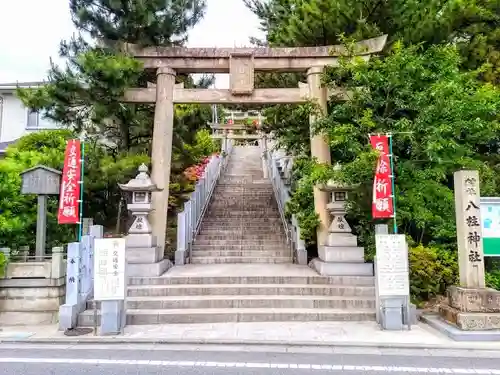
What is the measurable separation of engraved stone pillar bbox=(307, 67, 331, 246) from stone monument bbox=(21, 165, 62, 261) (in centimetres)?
617

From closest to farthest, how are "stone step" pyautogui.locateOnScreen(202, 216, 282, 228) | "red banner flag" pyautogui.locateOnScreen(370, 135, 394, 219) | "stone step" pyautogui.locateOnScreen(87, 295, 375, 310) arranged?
"stone step" pyautogui.locateOnScreen(87, 295, 375, 310) → "red banner flag" pyautogui.locateOnScreen(370, 135, 394, 219) → "stone step" pyautogui.locateOnScreen(202, 216, 282, 228)

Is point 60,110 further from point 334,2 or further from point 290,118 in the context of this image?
point 334,2

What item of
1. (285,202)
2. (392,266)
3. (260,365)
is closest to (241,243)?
(285,202)

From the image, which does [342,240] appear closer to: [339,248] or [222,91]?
[339,248]

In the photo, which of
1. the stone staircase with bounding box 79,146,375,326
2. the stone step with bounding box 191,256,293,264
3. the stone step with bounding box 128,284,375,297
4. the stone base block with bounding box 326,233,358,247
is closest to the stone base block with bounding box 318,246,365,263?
the stone base block with bounding box 326,233,358,247

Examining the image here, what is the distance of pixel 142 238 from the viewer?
392 inches

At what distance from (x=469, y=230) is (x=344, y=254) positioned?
3.06 metres

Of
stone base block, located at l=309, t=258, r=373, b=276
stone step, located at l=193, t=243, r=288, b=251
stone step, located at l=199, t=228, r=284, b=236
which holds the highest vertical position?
stone step, located at l=199, t=228, r=284, b=236

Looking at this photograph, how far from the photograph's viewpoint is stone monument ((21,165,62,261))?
8469mm

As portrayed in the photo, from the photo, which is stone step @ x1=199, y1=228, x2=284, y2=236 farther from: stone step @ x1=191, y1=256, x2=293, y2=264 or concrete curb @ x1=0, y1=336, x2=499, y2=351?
concrete curb @ x1=0, y1=336, x2=499, y2=351

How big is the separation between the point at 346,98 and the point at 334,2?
246 centimetres

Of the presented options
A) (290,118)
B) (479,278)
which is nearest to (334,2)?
(290,118)

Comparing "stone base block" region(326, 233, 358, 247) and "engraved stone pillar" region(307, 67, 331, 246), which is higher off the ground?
"engraved stone pillar" region(307, 67, 331, 246)

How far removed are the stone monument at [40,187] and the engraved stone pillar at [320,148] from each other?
20.2 ft
